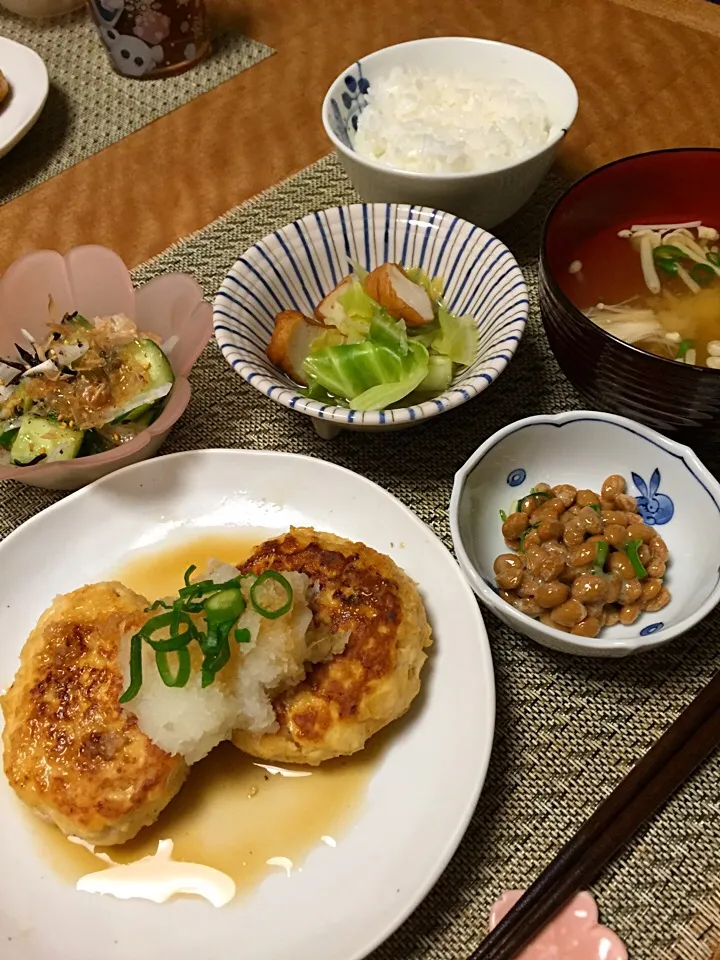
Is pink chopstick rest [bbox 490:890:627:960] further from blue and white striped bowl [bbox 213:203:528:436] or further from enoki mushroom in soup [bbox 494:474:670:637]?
blue and white striped bowl [bbox 213:203:528:436]

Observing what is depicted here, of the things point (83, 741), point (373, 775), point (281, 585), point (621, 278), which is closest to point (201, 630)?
point (281, 585)

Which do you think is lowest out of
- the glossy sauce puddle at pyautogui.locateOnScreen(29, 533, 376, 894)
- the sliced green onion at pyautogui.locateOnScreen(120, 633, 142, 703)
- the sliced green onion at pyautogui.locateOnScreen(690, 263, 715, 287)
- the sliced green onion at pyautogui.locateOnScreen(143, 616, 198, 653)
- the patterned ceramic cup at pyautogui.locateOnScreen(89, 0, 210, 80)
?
the glossy sauce puddle at pyautogui.locateOnScreen(29, 533, 376, 894)

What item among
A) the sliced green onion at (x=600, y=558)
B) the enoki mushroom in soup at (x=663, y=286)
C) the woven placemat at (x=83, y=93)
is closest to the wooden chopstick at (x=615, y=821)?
the sliced green onion at (x=600, y=558)

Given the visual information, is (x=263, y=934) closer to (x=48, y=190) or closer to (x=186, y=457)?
(x=186, y=457)

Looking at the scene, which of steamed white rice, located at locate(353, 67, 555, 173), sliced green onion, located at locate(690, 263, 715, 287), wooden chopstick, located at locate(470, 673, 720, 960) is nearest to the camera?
wooden chopstick, located at locate(470, 673, 720, 960)

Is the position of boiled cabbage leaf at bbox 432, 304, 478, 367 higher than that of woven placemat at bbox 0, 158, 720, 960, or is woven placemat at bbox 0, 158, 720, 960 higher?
boiled cabbage leaf at bbox 432, 304, 478, 367

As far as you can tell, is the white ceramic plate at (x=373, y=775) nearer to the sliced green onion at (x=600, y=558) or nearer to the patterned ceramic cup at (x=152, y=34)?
the sliced green onion at (x=600, y=558)

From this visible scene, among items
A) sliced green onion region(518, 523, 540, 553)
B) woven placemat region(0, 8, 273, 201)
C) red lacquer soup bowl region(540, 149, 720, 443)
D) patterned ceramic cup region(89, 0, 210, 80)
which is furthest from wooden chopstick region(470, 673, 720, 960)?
patterned ceramic cup region(89, 0, 210, 80)

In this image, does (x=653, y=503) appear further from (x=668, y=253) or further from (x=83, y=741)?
(x=83, y=741)
